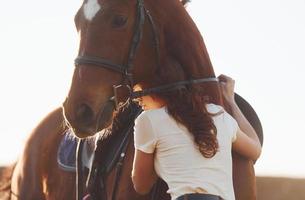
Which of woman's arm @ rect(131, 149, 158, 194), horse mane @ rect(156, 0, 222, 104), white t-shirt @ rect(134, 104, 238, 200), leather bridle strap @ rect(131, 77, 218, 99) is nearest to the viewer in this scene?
white t-shirt @ rect(134, 104, 238, 200)

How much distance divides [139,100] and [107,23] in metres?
0.62

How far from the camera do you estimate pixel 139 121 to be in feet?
16.7

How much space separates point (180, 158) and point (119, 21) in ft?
3.24

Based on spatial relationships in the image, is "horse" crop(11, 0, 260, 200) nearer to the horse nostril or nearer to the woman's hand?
the horse nostril

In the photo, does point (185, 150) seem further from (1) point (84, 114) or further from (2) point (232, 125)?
(1) point (84, 114)

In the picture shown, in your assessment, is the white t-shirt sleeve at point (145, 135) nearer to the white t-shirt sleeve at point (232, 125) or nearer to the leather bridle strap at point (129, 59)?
the leather bridle strap at point (129, 59)

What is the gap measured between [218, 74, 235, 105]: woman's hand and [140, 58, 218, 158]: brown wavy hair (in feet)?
1.07

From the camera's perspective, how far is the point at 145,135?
505 cm

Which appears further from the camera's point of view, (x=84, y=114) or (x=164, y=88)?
(x=164, y=88)

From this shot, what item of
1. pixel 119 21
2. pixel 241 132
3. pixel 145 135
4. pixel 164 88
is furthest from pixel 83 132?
pixel 241 132

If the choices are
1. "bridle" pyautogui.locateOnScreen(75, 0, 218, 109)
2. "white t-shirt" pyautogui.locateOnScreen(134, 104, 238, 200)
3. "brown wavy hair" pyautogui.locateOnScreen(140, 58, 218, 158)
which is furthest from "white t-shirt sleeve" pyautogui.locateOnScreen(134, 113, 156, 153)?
"bridle" pyautogui.locateOnScreen(75, 0, 218, 109)

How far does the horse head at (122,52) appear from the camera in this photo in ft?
16.9

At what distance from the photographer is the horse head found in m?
5.14

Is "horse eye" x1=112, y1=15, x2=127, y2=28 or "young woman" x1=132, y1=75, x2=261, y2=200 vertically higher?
"horse eye" x1=112, y1=15, x2=127, y2=28
